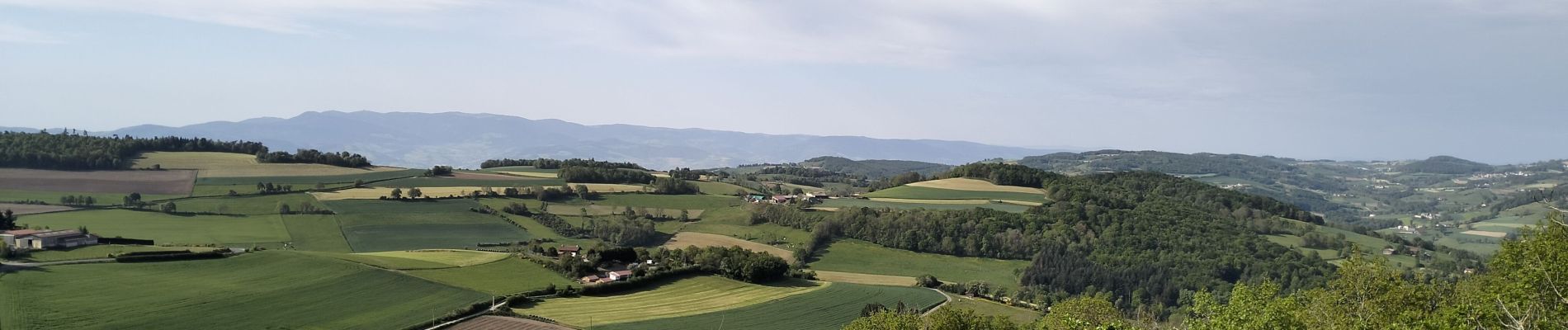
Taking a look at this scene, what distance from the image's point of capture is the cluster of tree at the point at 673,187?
345ft

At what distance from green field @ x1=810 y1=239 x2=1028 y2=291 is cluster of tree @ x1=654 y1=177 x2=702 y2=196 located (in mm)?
32207

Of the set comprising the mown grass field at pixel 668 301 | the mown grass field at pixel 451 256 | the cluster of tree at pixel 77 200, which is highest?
the cluster of tree at pixel 77 200

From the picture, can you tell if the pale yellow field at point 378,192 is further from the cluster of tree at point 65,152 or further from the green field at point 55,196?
the cluster of tree at point 65,152

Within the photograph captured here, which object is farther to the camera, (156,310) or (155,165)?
(155,165)

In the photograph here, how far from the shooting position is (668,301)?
161 ft

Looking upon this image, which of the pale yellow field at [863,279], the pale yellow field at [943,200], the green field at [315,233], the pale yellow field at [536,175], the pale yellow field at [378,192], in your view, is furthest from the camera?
the pale yellow field at [536,175]

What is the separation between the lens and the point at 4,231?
160ft

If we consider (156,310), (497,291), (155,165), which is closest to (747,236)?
(497,291)

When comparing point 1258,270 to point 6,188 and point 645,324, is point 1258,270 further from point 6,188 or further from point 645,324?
point 6,188

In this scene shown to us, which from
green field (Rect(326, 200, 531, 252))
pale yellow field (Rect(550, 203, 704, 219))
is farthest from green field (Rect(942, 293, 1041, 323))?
pale yellow field (Rect(550, 203, 704, 219))

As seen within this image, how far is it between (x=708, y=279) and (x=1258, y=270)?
4547 cm

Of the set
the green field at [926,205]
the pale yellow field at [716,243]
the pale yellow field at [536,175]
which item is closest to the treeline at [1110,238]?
the green field at [926,205]

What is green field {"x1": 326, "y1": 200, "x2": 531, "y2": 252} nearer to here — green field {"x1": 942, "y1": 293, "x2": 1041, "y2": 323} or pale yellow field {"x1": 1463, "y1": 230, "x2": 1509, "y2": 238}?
green field {"x1": 942, "y1": 293, "x2": 1041, "y2": 323}

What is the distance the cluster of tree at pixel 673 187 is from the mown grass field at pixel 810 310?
157 ft
